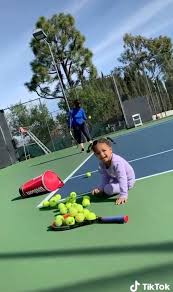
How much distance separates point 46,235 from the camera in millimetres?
4320

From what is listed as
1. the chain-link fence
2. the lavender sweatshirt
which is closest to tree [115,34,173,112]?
the chain-link fence

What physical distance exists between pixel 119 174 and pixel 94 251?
172 cm

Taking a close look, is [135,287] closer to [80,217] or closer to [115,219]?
[115,219]

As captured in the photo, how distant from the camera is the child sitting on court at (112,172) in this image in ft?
16.3

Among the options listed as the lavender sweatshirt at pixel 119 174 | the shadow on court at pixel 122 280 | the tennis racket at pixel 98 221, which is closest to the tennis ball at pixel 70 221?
the tennis racket at pixel 98 221

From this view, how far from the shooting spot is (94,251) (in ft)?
11.2

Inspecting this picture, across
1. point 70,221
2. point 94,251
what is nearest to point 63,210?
point 70,221

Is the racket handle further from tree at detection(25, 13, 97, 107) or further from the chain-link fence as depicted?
tree at detection(25, 13, 97, 107)

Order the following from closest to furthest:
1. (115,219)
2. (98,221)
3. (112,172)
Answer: (115,219)
(98,221)
(112,172)

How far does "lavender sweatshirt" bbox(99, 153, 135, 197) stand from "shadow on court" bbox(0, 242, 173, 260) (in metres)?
1.41

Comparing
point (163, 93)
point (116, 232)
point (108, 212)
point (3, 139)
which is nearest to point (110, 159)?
point (108, 212)

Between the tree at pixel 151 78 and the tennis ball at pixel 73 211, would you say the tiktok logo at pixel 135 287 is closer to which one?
the tennis ball at pixel 73 211

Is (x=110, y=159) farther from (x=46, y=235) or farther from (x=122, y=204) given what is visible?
(x=46, y=235)

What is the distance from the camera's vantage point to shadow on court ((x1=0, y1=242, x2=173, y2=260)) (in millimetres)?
3079
